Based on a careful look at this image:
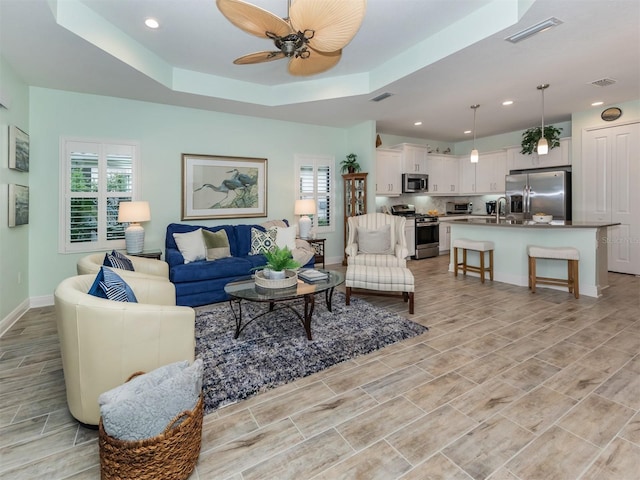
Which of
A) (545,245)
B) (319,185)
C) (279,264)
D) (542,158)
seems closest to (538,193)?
(542,158)

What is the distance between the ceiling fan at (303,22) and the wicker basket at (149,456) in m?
2.29

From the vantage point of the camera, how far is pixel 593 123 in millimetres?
5590

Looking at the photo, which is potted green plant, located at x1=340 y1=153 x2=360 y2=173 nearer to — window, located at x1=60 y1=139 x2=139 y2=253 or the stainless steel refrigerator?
the stainless steel refrigerator

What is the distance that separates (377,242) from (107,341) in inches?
133

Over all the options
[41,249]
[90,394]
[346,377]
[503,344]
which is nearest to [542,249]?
[503,344]

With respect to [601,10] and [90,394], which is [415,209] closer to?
[601,10]

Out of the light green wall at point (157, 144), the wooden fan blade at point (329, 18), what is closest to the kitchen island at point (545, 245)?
the light green wall at point (157, 144)

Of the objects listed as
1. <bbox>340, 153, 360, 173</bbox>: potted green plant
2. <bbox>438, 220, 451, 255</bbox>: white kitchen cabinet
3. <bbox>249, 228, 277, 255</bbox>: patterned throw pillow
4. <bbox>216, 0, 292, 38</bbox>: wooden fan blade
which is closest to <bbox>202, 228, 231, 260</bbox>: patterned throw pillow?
<bbox>249, 228, 277, 255</bbox>: patterned throw pillow

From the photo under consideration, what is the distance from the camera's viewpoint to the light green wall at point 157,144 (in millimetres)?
4051

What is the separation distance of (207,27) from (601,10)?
347 cm

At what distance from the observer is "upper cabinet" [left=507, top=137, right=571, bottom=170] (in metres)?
6.11

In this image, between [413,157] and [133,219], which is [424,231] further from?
[133,219]

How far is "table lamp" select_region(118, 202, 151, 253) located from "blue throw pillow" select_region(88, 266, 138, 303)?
Result: 255cm

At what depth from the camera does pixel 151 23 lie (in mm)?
3113
